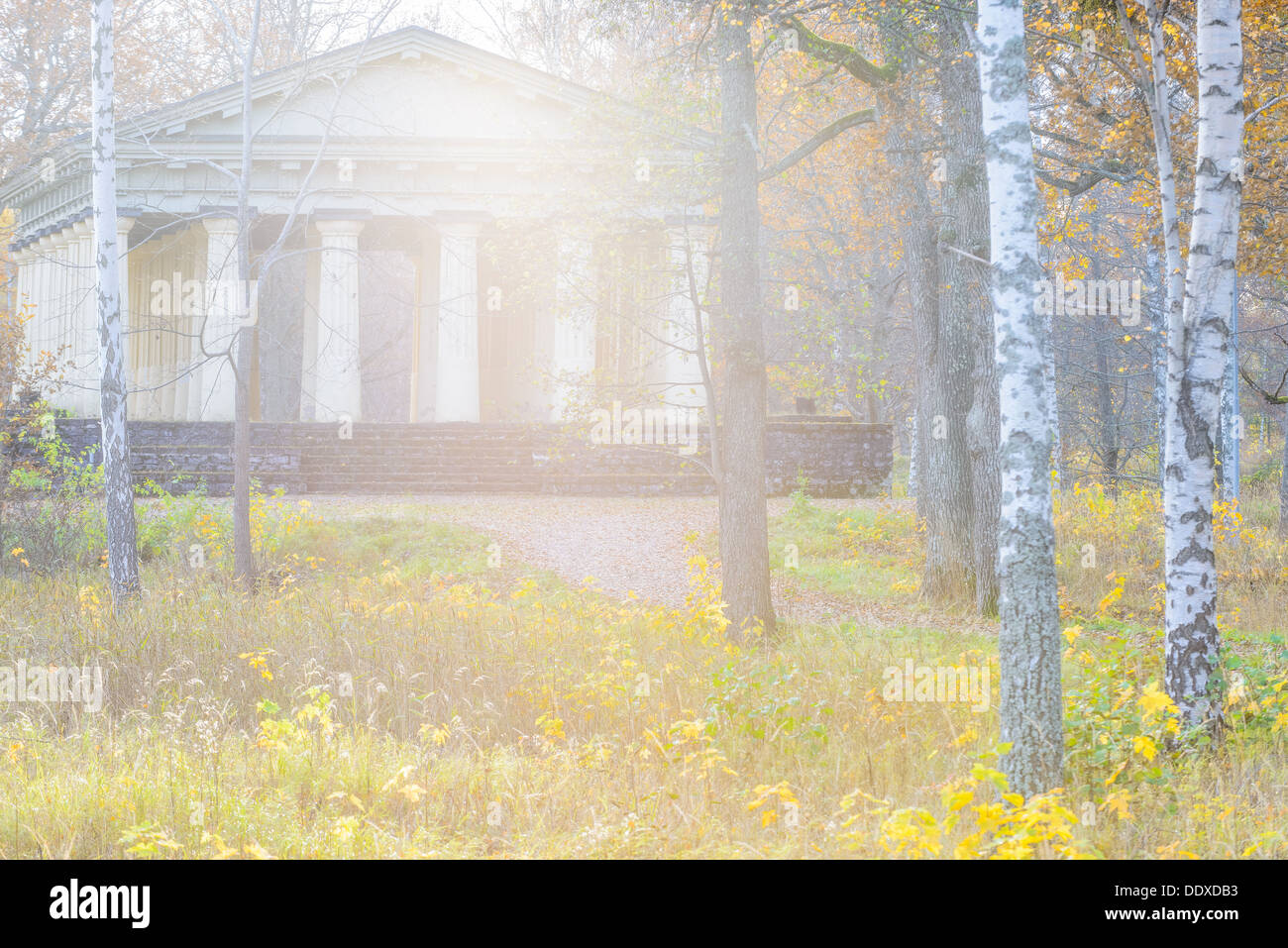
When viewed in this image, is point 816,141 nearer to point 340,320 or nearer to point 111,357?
point 111,357

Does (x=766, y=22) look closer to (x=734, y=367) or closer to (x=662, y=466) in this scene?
(x=734, y=367)

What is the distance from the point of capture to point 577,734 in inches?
278

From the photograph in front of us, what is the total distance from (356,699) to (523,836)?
2.92 metres

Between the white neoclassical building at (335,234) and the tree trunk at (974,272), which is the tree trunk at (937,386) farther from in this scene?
the white neoclassical building at (335,234)

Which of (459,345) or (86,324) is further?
(86,324)

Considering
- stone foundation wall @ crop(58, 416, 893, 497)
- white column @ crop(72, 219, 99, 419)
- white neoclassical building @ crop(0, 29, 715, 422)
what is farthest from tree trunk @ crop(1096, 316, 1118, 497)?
white column @ crop(72, 219, 99, 419)

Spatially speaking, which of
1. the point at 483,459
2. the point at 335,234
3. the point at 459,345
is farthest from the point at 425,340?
the point at 483,459

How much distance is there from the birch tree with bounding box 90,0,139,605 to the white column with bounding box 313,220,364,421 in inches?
471

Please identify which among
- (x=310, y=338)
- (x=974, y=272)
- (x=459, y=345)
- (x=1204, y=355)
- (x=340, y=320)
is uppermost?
(x=340, y=320)

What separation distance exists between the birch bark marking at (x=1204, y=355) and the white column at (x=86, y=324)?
2268 centimetres

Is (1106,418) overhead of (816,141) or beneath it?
beneath

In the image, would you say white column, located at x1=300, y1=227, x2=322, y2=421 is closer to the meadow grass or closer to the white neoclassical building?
the white neoclassical building

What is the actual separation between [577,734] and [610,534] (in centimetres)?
860

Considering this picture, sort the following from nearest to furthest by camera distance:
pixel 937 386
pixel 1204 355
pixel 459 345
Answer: pixel 1204 355, pixel 937 386, pixel 459 345
